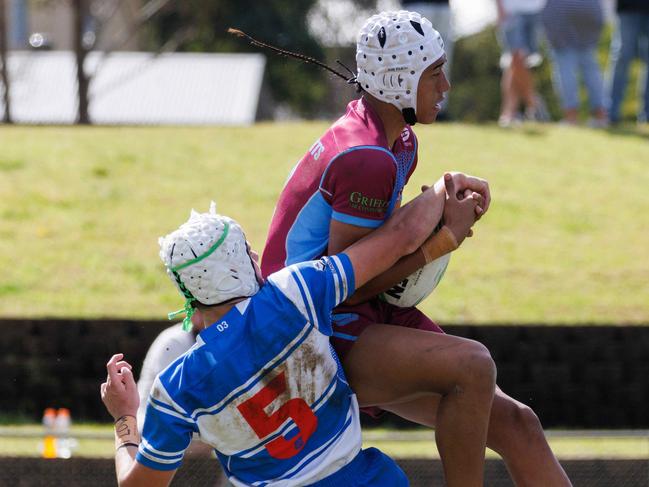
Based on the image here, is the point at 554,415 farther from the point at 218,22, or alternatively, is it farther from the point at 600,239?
the point at 218,22

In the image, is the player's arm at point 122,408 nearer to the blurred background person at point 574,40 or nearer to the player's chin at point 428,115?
the player's chin at point 428,115

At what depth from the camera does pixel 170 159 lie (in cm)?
1465

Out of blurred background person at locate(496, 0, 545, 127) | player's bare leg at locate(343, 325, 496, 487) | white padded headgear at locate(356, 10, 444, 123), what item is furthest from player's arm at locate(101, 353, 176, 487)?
blurred background person at locate(496, 0, 545, 127)

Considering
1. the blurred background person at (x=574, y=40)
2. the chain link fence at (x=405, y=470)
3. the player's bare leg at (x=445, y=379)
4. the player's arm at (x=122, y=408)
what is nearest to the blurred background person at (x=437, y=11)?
the blurred background person at (x=574, y=40)

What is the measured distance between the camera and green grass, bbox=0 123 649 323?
10.7 m

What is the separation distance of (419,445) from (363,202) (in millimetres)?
4635

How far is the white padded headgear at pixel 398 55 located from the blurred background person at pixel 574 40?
10.5 meters

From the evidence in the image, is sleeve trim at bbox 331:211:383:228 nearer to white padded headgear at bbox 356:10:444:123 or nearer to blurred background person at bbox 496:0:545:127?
white padded headgear at bbox 356:10:444:123

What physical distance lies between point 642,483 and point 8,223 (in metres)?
7.30

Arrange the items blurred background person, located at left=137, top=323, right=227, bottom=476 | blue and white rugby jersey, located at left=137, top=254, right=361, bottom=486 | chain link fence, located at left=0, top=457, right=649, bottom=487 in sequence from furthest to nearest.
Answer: chain link fence, located at left=0, top=457, right=649, bottom=487 → blurred background person, located at left=137, top=323, right=227, bottom=476 → blue and white rugby jersey, located at left=137, top=254, right=361, bottom=486

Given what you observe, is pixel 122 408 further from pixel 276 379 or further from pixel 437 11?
pixel 437 11

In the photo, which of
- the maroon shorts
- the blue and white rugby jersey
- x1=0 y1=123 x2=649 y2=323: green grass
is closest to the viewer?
the blue and white rugby jersey

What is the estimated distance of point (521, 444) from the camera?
4215 mm

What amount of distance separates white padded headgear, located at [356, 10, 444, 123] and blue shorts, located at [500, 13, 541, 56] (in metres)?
10.8
